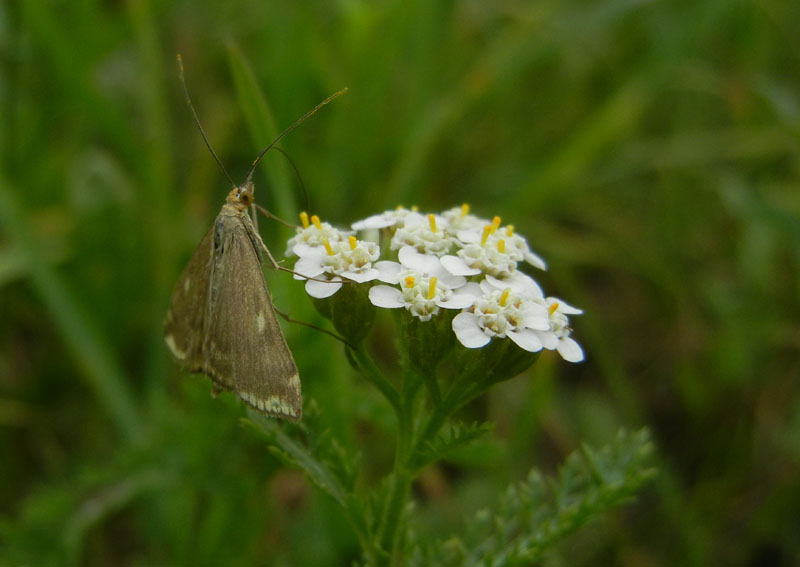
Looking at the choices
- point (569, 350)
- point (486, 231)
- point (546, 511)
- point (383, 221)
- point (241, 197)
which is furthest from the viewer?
point (241, 197)

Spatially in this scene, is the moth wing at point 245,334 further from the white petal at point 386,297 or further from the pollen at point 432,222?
the pollen at point 432,222

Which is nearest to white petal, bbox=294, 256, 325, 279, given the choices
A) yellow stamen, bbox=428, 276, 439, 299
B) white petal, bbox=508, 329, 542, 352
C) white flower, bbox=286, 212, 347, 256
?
white flower, bbox=286, 212, 347, 256

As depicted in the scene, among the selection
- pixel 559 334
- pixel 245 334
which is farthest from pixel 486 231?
pixel 245 334

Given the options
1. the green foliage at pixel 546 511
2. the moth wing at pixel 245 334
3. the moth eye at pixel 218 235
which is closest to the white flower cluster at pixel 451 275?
the moth wing at pixel 245 334

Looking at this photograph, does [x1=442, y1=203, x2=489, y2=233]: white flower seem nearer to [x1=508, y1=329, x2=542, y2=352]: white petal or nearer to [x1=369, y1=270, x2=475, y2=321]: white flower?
[x1=369, y1=270, x2=475, y2=321]: white flower

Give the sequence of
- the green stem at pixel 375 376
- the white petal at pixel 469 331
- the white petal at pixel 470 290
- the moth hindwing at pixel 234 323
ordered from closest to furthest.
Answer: the white petal at pixel 469 331
the moth hindwing at pixel 234 323
the white petal at pixel 470 290
the green stem at pixel 375 376

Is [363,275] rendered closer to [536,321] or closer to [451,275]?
[451,275]

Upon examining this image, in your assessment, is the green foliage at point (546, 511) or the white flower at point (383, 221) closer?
the green foliage at point (546, 511)
